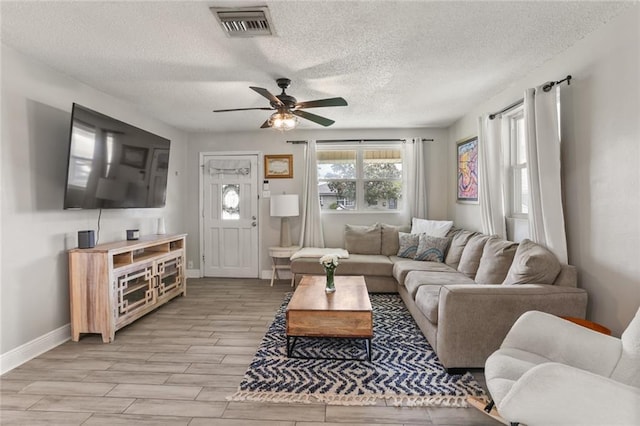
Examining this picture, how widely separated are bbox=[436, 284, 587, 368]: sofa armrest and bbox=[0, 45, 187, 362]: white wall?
332 centimetres

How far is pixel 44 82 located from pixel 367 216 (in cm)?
428

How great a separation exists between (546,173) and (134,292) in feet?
13.1

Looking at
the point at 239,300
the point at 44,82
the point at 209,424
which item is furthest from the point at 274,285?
the point at 44,82

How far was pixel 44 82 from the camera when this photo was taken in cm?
299

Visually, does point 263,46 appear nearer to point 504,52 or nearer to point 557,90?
point 504,52

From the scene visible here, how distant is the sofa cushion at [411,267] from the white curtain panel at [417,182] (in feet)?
3.76

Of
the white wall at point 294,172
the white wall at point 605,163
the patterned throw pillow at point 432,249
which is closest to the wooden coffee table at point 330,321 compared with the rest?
the white wall at point 605,163

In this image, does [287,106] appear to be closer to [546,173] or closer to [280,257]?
[546,173]

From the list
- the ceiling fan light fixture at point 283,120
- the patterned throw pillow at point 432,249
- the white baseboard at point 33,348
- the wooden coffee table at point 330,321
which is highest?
the ceiling fan light fixture at point 283,120

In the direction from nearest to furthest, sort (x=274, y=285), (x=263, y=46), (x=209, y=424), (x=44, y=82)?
1. (x=209, y=424)
2. (x=263, y=46)
3. (x=44, y=82)
4. (x=274, y=285)

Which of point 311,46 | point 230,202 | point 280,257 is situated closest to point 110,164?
point 311,46

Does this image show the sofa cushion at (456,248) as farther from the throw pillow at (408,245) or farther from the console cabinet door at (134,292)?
the console cabinet door at (134,292)

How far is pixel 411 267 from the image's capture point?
13.4ft

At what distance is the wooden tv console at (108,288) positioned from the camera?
3098 mm
